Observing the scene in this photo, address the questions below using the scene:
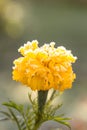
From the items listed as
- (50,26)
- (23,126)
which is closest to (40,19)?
(50,26)

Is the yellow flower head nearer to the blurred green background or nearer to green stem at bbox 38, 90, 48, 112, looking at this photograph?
green stem at bbox 38, 90, 48, 112

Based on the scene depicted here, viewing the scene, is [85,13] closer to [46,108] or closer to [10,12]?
[10,12]

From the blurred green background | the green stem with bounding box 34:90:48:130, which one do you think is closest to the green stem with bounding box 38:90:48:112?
the green stem with bounding box 34:90:48:130

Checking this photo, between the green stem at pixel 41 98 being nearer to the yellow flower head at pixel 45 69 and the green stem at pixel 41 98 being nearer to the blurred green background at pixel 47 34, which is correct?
the yellow flower head at pixel 45 69

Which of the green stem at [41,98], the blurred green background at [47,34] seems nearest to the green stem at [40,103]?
the green stem at [41,98]

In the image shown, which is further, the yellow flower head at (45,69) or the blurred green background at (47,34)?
the blurred green background at (47,34)

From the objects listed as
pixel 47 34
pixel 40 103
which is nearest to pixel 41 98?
pixel 40 103
